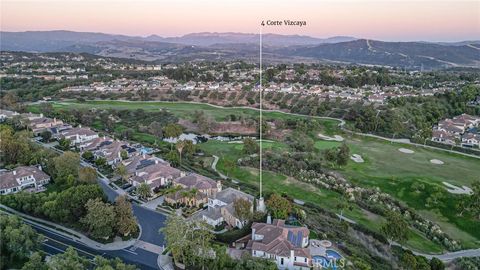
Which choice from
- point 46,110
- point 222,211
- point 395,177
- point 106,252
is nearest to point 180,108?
point 46,110

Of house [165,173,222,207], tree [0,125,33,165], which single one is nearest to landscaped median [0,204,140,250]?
house [165,173,222,207]

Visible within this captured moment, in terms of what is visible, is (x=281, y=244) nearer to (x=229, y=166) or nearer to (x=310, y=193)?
(x=310, y=193)

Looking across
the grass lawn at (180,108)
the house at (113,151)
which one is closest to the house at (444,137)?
the grass lawn at (180,108)

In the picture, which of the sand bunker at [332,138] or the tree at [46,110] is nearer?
the sand bunker at [332,138]

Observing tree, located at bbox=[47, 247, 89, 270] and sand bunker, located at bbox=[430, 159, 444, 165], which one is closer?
tree, located at bbox=[47, 247, 89, 270]

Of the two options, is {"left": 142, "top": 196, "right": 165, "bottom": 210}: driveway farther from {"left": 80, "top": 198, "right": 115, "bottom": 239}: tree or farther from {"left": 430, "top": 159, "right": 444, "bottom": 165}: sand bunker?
{"left": 430, "top": 159, "right": 444, "bottom": 165}: sand bunker

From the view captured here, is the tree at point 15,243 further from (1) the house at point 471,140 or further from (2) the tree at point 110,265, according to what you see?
(1) the house at point 471,140

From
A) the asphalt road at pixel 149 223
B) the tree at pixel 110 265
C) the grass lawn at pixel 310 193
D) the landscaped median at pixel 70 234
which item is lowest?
the grass lawn at pixel 310 193
